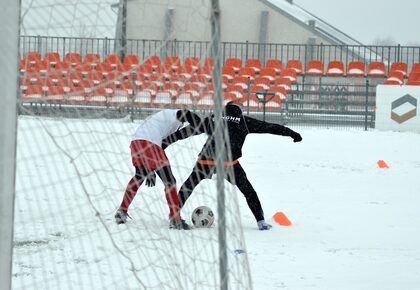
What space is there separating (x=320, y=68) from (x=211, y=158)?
60.9 feet

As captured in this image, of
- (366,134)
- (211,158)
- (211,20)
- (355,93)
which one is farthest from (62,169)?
(355,93)

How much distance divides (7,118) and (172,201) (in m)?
4.20

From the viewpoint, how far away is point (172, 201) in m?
8.07

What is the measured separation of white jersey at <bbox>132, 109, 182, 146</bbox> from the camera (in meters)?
8.07

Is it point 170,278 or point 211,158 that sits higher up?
point 211,158

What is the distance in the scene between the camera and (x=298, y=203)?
1055 cm

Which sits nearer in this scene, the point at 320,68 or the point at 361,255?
the point at 361,255

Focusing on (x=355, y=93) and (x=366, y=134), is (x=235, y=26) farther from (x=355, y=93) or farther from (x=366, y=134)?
(x=366, y=134)

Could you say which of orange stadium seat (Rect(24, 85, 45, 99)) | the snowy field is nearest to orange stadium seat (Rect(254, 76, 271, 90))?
the snowy field

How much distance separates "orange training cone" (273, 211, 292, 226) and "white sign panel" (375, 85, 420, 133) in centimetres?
1245

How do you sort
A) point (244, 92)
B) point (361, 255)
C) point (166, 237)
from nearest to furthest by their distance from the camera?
point (166, 237) → point (361, 255) → point (244, 92)

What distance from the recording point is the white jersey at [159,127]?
8070mm

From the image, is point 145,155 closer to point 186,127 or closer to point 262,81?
point 186,127

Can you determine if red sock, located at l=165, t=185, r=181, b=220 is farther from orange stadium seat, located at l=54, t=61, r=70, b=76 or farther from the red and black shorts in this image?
orange stadium seat, located at l=54, t=61, r=70, b=76
